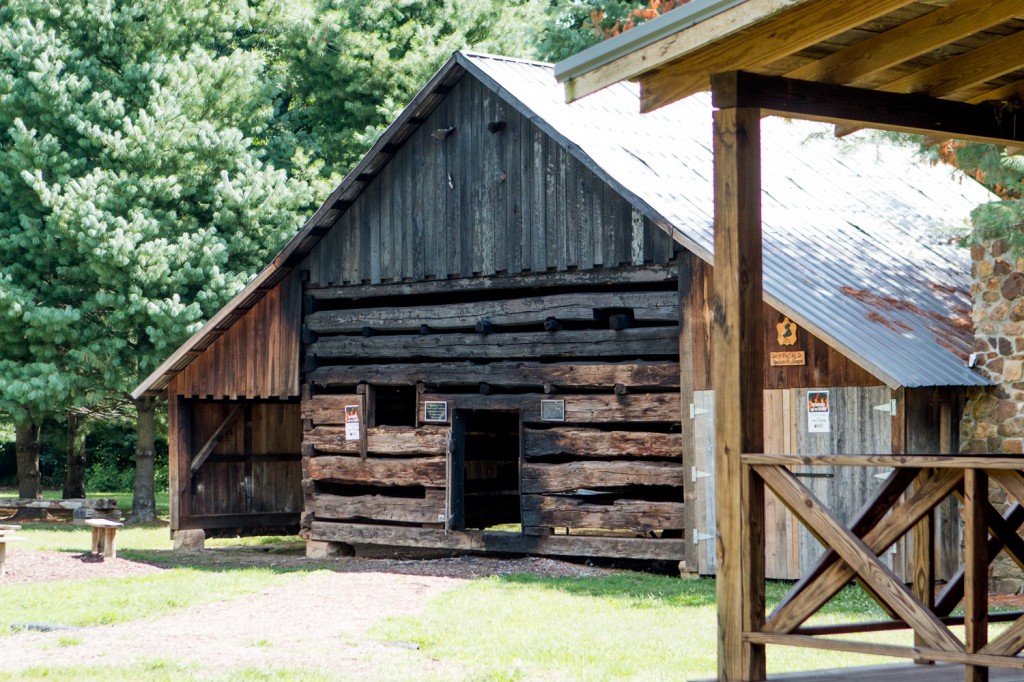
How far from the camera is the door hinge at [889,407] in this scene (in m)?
14.1

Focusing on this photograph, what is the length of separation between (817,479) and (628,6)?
18.2 metres

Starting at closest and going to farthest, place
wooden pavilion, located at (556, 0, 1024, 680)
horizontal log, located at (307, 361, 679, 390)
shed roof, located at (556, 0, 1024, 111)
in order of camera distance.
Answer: wooden pavilion, located at (556, 0, 1024, 680) < shed roof, located at (556, 0, 1024, 111) < horizontal log, located at (307, 361, 679, 390)

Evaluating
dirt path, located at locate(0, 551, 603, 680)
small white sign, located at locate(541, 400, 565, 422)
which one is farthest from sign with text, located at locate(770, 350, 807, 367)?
dirt path, located at locate(0, 551, 603, 680)

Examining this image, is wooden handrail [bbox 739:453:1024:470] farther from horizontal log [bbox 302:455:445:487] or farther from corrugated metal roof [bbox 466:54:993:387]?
horizontal log [bbox 302:455:445:487]

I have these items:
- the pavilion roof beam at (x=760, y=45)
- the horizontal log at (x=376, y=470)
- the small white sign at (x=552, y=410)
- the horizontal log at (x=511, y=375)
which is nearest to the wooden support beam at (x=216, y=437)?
the horizontal log at (x=376, y=470)

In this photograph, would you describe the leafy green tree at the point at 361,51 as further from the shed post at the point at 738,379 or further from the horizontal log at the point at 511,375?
the shed post at the point at 738,379

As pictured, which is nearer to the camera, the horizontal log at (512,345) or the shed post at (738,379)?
the shed post at (738,379)

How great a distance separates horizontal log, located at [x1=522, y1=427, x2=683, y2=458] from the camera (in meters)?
15.8

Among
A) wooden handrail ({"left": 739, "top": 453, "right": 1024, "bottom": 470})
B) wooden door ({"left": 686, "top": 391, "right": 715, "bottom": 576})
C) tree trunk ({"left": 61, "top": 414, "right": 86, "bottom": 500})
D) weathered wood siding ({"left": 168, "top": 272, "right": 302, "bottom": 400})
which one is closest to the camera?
wooden handrail ({"left": 739, "top": 453, "right": 1024, "bottom": 470})

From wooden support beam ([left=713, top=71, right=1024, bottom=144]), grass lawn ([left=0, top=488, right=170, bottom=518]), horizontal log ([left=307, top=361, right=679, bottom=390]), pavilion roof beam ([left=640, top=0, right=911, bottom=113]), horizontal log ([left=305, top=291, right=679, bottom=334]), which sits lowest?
grass lawn ([left=0, top=488, right=170, bottom=518])

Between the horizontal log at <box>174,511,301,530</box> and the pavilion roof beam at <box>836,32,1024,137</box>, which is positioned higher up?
the pavilion roof beam at <box>836,32,1024,137</box>

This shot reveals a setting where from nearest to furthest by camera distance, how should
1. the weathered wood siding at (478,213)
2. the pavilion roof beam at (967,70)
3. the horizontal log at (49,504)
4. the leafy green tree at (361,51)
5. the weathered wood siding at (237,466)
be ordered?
1. the pavilion roof beam at (967,70)
2. the weathered wood siding at (478,213)
3. the weathered wood siding at (237,466)
4. the horizontal log at (49,504)
5. the leafy green tree at (361,51)

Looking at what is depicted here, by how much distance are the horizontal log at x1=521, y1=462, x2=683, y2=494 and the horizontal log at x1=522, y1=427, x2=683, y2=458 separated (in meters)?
0.12

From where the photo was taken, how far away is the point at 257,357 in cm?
1961
